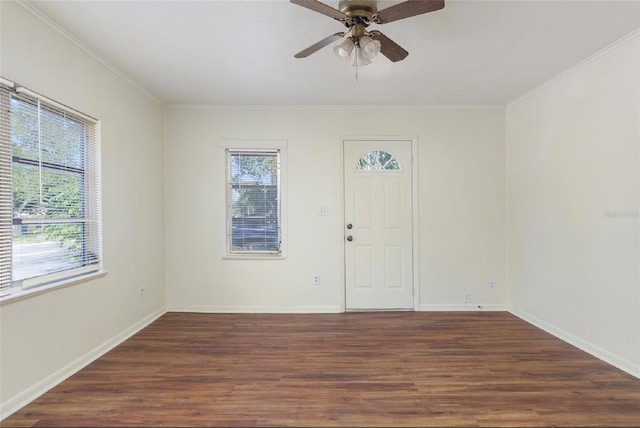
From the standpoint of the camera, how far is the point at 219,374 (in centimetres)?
230

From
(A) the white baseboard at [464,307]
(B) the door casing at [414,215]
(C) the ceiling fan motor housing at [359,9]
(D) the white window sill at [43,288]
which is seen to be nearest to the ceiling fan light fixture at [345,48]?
(C) the ceiling fan motor housing at [359,9]

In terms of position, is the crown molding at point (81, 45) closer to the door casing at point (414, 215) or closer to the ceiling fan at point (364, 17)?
the ceiling fan at point (364, 17)

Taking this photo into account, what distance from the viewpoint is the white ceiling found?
196 centimetres

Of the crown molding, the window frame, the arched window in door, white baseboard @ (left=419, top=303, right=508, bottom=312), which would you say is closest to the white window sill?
the window frame

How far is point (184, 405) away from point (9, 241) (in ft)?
4.88

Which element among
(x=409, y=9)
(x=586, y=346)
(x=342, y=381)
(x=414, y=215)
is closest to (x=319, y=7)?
(x=409, y=9)

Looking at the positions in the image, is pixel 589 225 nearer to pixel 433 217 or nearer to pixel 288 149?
pixel 433 217

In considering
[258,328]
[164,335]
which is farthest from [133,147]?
[258,328]

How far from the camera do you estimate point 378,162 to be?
3.78 meters

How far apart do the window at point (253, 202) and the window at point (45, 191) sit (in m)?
1.44

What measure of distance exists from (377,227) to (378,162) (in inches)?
32.1

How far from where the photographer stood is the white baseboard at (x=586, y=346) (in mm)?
2283

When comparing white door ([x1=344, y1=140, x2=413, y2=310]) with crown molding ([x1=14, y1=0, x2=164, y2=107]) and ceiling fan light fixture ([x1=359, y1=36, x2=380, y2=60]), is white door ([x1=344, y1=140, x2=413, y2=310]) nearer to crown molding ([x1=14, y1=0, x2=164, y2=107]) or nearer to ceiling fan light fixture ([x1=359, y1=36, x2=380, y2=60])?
ceiling fan light fixture ([x1=359, y1=36, x2=380, y2=60])

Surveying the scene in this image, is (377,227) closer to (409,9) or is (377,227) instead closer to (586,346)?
(586,346)
